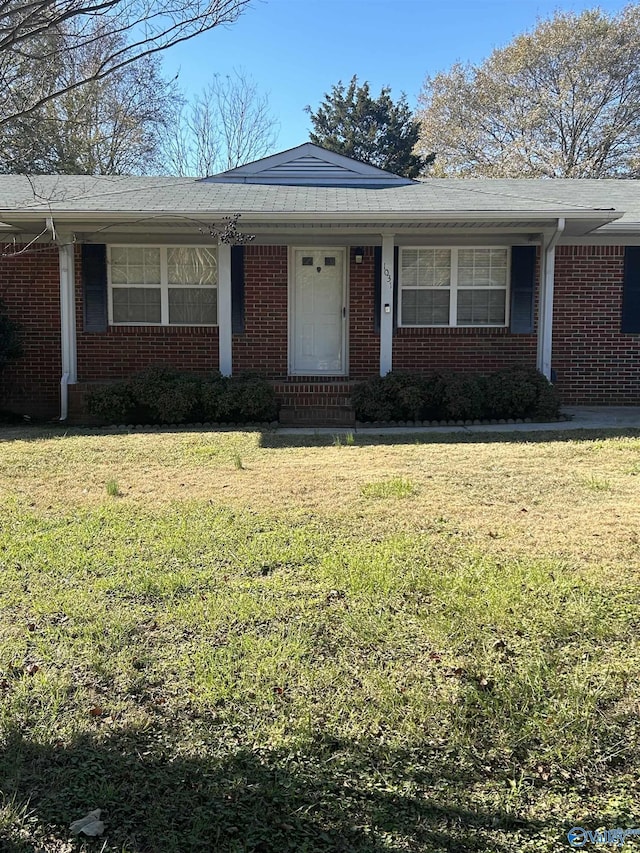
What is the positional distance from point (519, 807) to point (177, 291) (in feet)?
33.4

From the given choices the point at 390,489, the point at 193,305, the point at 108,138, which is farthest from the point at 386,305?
the point at 108,138

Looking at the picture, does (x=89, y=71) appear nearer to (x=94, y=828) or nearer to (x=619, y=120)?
(x=94, y=828)

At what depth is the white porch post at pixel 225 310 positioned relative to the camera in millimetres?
10547

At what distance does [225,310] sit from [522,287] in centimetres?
474

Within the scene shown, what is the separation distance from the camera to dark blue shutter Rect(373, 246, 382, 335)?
438 inches

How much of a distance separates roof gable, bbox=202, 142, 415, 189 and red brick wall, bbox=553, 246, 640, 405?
336 cm

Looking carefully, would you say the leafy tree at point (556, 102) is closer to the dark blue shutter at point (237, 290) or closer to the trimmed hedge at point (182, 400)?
the dark blue shutter at point (237, 290)

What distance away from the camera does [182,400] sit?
9664mm

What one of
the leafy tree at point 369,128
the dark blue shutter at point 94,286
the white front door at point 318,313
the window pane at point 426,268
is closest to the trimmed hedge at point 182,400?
the dark blue shutter at point 94,286

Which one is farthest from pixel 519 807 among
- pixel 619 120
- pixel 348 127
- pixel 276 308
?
pixel 348 127

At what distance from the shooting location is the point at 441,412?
32.8 ft

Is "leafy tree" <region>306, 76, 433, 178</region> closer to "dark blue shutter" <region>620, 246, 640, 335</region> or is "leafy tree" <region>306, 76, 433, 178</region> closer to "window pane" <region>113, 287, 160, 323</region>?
"dark blue shutter" <region>620, 246, 640, 335</region>

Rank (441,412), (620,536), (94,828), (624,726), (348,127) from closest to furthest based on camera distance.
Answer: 1. (94,828)
2. (624,726)
3. (620,536)
4. (441,412)
5. (348,127)

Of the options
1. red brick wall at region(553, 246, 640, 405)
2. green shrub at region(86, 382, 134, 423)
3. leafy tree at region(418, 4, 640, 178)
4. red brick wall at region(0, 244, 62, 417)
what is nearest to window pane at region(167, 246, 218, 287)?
red brick wall at region(0, 244, 62, 417)
